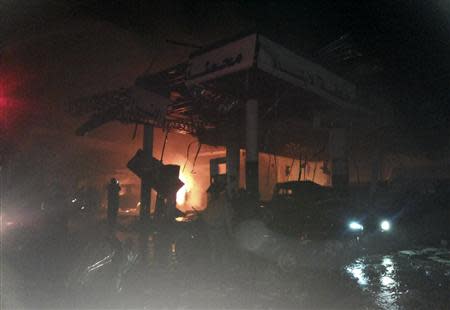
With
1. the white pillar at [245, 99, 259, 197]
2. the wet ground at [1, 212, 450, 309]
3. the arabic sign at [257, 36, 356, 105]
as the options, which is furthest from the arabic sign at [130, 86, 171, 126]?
the wet ground at [1, 212, 450, 309]

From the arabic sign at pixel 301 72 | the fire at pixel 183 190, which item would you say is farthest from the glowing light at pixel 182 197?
the arabic sign at pixel 301 72

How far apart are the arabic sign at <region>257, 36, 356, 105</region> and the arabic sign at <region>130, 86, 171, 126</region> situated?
5530 mm

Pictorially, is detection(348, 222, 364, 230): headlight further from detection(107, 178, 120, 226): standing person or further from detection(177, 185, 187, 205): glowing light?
detection(177, 185, 187, 205): glowing light

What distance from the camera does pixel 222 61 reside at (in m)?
10.0

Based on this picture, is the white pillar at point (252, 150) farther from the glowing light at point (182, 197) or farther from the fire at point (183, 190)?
the glowing light at point (182, 197)

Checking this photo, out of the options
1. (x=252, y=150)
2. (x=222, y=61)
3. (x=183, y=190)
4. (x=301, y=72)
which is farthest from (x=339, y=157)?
(x=183, y=190)

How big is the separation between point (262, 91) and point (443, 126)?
1198 cm

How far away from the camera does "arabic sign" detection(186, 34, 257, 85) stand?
925cm

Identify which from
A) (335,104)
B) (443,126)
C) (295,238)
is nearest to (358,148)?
(443,126)

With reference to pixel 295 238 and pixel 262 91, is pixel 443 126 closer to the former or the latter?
pixel 262 91

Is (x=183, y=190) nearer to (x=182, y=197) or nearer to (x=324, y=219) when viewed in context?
(x=182, y=197)

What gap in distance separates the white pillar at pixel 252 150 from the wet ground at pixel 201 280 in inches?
108

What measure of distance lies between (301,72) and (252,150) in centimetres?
300

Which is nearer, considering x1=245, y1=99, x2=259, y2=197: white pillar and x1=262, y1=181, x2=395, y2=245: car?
x1=262, y1=181, x2=395, y2=245: car
